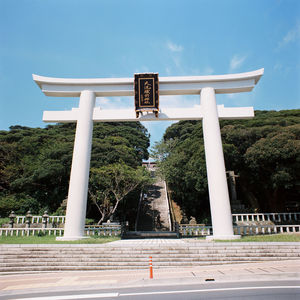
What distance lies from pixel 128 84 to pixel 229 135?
904 cm

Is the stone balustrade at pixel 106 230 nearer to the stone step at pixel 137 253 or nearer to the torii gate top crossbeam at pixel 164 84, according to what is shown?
the stone step at pixel 137 253

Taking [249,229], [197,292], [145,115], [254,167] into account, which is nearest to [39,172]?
[145,115]

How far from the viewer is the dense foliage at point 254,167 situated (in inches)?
489

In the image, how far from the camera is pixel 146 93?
10344mm

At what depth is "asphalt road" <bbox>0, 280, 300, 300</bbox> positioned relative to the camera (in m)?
3.60

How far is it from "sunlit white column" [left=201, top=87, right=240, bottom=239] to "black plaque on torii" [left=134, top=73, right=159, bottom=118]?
7.70 feet

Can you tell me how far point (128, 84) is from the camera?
426 inches

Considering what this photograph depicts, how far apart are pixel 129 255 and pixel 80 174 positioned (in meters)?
4.40

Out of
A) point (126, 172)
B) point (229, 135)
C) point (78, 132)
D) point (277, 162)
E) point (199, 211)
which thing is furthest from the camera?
point (199, 211)

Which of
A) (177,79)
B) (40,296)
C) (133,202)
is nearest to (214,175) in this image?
(177,79)

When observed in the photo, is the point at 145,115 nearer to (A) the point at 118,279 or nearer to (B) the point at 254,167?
(A) the point at 118,279

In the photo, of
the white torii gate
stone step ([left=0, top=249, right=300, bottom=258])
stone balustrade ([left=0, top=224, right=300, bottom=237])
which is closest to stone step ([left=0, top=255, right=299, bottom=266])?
stone step ([left=0, top=249, right=300, bottom=258])

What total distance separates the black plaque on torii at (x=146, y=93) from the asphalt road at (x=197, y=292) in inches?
300

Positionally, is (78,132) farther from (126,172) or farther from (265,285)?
(265,285)
